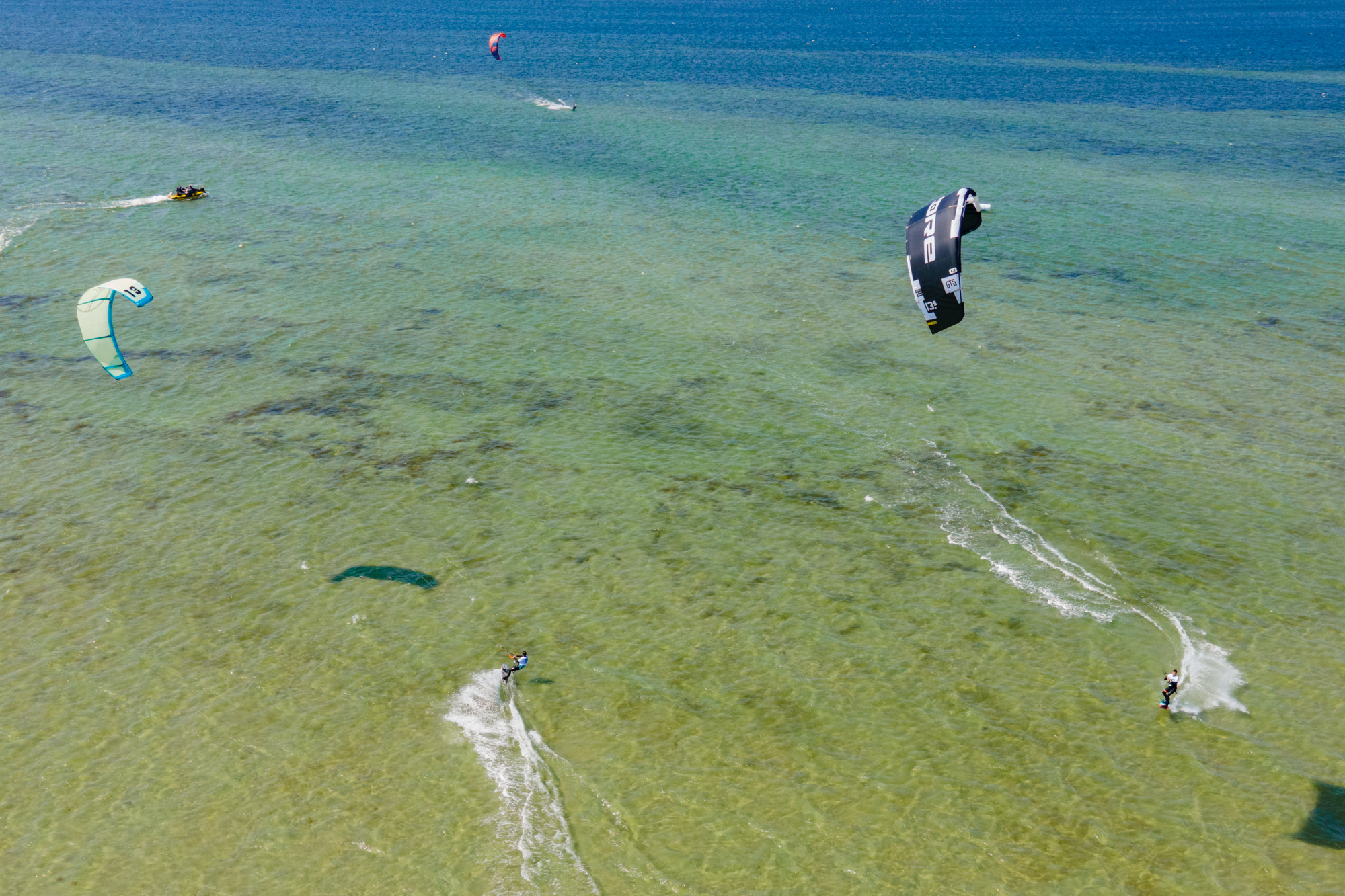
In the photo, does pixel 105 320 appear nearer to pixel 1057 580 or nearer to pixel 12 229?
pixel 1057 580

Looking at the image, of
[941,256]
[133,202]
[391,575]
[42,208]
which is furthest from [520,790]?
[42,208]

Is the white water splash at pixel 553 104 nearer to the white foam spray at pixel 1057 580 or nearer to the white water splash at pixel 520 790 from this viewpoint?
the white foam spray at pixel 1057 580

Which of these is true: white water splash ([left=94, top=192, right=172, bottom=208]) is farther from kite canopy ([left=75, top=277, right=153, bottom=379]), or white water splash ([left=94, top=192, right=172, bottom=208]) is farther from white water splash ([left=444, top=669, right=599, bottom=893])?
white water splash ([left=444, top=669, right=599, bottom=893])

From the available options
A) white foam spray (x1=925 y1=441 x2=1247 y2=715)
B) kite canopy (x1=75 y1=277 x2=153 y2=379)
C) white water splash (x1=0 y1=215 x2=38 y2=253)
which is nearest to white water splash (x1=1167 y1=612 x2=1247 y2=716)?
white foam spray (x1=925 y1=441 x2=1247 y2=715)

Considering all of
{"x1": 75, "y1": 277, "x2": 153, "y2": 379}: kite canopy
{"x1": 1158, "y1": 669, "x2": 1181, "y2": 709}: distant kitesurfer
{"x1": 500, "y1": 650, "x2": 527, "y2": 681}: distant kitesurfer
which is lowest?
{"x1": 500, "y1": 650, "x2": 527, "y2": 681}: distant kitesurfer

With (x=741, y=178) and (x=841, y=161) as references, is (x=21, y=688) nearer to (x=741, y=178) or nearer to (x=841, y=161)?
(x=741, y=178)

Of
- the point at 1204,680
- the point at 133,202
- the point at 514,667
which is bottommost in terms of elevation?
the point at 133,202
